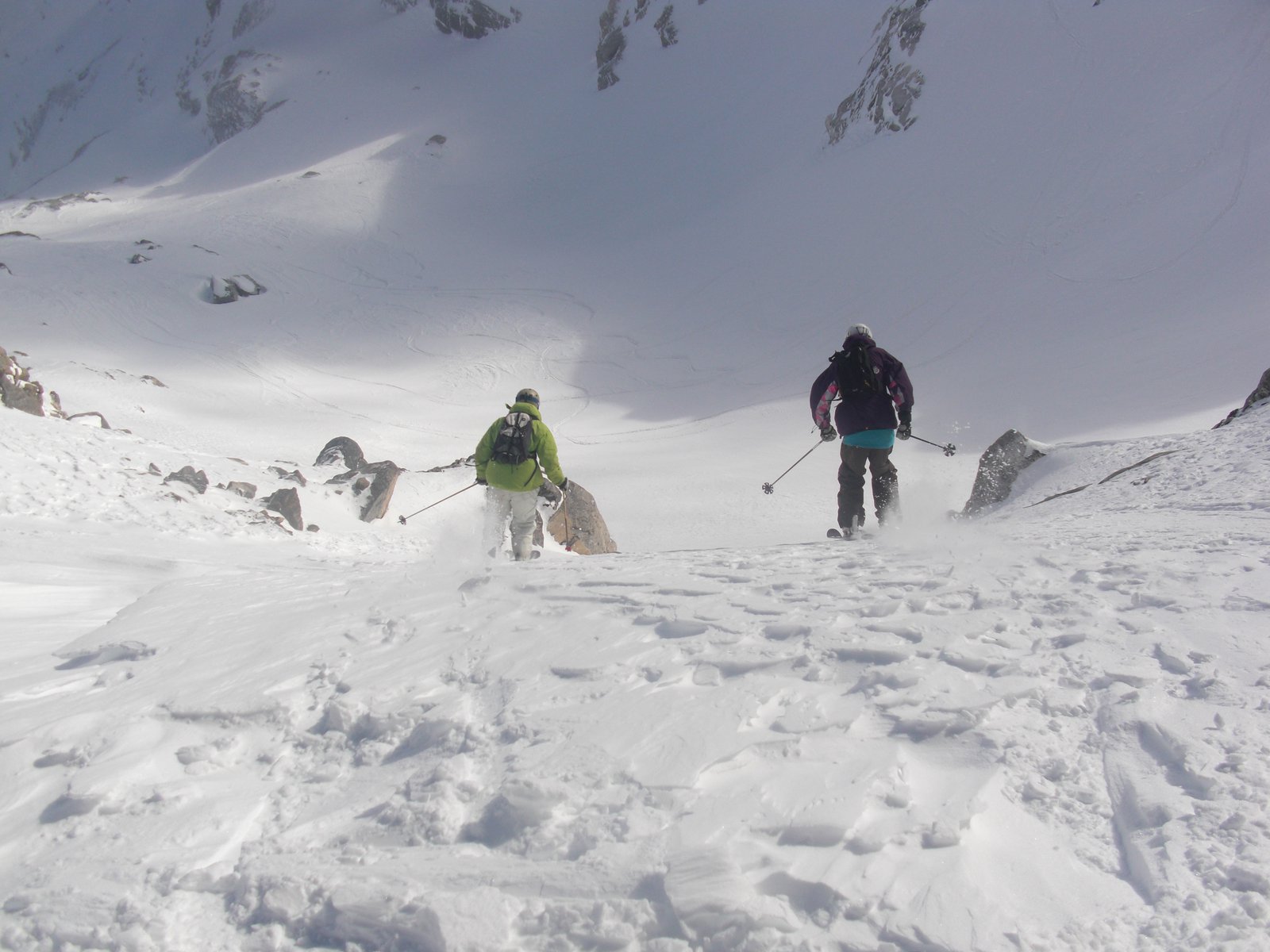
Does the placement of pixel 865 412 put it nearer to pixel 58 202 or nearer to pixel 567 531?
pixel 567 531

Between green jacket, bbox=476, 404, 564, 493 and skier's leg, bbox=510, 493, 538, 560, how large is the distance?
127 millimetres

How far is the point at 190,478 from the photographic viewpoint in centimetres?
915

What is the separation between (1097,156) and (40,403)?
28.3 metres

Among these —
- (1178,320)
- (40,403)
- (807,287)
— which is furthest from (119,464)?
(807,287)

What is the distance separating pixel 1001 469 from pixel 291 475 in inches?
372

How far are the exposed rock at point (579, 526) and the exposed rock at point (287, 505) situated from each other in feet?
10.4

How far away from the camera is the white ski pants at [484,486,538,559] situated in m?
7.04

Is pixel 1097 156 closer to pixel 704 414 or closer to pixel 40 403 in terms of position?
pixel 704 414

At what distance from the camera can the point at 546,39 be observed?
60094 mm

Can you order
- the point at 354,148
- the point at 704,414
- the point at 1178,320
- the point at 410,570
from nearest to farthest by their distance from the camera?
the point at 410,570, the point at 1178,320, the point at 704,414, the point at 354,148

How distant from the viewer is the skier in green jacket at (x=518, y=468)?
6.68 m

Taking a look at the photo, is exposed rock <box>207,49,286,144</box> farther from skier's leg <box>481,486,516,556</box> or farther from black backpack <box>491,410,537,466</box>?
black backpack <box>491,410,537,466</box>

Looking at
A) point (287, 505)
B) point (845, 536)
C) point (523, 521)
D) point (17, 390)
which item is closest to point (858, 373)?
point (845, 536)

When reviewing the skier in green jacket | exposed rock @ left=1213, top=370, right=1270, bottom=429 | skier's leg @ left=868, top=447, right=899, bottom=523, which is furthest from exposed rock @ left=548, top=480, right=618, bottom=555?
exposed rock @ left=1213, top=370, right=1270, bottom=429
